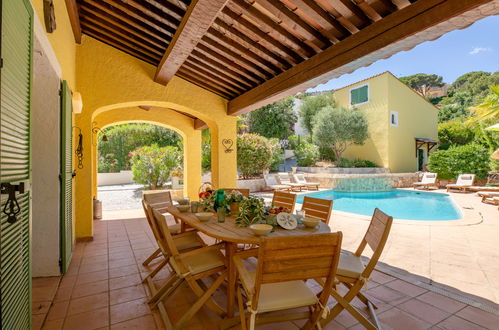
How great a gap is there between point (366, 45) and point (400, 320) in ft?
9.03

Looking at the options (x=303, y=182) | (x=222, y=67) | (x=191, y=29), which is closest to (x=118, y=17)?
(x=191, y=29)

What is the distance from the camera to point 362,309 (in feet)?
7.65

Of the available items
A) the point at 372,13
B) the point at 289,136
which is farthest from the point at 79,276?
the point at 289,136

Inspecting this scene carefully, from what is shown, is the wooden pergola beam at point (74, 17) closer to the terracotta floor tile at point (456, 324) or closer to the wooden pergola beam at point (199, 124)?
the wooden pergola beam at point (199, 124)

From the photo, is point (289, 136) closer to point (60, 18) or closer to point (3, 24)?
point (60, 18)

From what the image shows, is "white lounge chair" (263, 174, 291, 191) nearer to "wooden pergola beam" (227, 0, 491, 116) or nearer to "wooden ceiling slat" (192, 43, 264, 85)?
"wooden ceiling slat" (192, 43, 264, 85)

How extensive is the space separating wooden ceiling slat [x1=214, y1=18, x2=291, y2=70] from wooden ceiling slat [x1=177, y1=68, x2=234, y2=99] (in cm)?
178

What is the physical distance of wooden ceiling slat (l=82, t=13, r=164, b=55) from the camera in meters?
4.14

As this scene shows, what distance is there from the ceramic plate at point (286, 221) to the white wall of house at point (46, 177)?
2.67 meters

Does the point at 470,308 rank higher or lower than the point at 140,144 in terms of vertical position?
lower

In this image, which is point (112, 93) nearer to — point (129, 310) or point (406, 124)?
point (129, 310)

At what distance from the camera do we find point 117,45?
481 cm

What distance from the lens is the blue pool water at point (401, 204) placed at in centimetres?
749

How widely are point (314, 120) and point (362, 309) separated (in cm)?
1417
